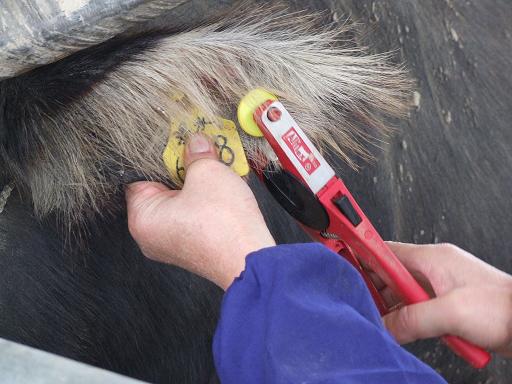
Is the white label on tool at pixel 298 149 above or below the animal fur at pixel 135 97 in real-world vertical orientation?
below

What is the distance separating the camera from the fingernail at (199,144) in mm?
852

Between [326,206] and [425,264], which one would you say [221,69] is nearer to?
[326,206]

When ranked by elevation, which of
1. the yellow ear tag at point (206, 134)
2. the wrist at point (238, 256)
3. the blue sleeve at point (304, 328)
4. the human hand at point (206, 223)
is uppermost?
the yellow ear tag at point (206, 134)

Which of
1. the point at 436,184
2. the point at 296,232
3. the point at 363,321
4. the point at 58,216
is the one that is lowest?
the point at 436,184

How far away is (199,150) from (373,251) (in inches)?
9.9

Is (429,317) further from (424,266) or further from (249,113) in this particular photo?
(249,113)

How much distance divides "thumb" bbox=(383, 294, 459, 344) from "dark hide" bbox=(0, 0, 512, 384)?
0.31 meters

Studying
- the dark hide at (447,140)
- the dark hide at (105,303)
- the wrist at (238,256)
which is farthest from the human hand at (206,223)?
the dark hide at (447,140)

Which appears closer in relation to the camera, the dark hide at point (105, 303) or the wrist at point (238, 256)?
the wrist at point (238, 256)

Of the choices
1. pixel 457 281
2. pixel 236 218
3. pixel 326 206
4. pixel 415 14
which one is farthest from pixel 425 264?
pixel 415 14

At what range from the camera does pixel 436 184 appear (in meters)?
1.33

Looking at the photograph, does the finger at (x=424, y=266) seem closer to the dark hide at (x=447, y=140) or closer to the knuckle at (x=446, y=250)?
the knuckle at (x=446, y=250)

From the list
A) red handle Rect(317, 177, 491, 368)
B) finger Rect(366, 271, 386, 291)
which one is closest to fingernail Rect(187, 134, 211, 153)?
red handle Rect(317, 177, 491, 368)

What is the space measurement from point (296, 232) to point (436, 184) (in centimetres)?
33
